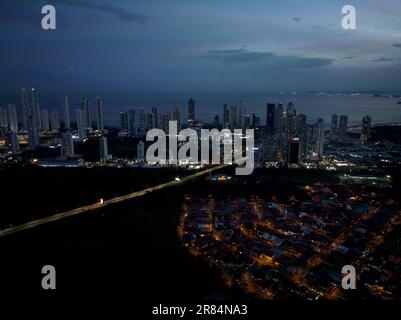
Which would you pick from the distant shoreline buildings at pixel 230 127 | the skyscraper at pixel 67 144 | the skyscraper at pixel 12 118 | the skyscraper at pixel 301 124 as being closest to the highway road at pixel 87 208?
the distant shoreline buildings at pixel 230 127

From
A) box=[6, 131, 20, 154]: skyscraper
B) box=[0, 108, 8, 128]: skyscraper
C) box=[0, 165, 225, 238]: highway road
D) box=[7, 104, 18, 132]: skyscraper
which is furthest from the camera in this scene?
box=[0, 108, 8, 128]: skyscraper

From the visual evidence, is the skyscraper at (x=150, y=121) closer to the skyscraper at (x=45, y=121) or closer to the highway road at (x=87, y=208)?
the skyscraper at (x=45, y=121)

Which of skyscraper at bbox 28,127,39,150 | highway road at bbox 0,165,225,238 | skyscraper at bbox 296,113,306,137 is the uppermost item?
skyscraper at bbox 296,113,306,137

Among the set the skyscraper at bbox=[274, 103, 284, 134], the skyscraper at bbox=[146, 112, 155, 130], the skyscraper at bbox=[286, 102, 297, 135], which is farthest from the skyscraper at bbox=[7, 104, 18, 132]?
the skyscraper at bbox=[286, 102, 297, 135]

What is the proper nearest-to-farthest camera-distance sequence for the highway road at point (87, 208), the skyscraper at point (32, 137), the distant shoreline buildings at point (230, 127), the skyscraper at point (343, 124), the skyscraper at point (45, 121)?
the highway road at point (87, 208) < the distant shoreline buildings at point (230, 127) < the skyscraper at point (32, 137) < the skyscraper at point (343, 124) < the skyscraper at point (45, 121)

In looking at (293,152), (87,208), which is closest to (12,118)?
(87,208)

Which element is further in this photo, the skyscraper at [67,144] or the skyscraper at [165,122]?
the skyscraper at [165,122]

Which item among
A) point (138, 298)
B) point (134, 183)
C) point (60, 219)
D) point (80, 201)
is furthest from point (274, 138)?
point (138, 298)

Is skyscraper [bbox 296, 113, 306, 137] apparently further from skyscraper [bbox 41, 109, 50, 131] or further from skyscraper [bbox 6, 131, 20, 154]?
skyscraper [bbox 41, 109, 50, 131]

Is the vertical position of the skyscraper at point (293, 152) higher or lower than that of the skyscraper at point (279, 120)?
lower
